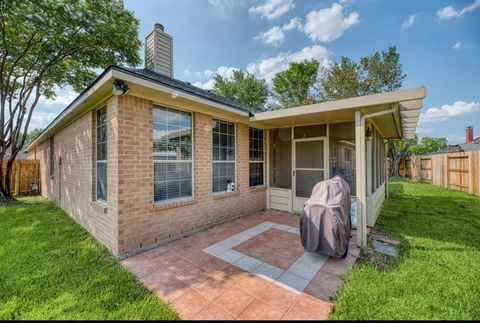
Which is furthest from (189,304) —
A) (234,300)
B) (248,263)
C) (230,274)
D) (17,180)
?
(17,180)

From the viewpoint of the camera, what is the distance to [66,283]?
2.78 metres

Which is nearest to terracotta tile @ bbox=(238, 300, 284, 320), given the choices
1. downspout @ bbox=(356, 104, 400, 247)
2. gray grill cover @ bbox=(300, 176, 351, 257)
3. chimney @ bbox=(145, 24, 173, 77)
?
gray grill cover @ bbox=(300, 176, 351, 257)

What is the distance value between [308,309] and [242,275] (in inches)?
39.8

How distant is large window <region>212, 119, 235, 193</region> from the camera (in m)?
5.40

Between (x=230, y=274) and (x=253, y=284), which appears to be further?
(x=230, y=274)

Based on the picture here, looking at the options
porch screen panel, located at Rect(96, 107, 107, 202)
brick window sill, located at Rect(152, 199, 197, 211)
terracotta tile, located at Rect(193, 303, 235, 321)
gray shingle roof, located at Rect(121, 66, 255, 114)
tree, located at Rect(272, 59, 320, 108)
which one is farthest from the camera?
tree, located at Rect(272, 59, 320, 108)

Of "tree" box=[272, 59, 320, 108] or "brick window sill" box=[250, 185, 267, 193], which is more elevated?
"tree" box=[272, 59, 320, 108]

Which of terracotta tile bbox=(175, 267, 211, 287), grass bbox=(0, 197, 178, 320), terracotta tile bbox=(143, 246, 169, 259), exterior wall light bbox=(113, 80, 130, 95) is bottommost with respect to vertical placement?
terracotta tile bbox=(175, 267, 211, 287)

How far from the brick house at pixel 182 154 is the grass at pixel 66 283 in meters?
0.45

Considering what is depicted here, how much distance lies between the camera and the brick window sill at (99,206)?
3.87m

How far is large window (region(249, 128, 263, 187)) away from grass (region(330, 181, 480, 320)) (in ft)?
11.8

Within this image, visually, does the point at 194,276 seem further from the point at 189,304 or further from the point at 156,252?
the point at 156,252

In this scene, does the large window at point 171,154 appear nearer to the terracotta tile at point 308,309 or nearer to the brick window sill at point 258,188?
the brick window sill at point 258,188

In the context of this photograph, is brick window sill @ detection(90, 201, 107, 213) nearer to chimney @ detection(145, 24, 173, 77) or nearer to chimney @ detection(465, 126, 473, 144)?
chimney @ detection(145, 24, 173, 77)
